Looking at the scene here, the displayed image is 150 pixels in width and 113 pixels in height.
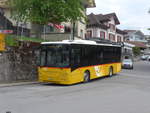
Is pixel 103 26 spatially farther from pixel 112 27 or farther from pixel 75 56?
pixel 75 56

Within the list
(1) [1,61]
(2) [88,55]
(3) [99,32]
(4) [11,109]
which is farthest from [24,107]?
(3) [99,32]

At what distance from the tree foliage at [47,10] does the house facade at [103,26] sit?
27519mm

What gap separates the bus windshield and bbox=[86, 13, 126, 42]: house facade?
3225cm

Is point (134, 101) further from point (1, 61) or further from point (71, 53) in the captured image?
point (1, 61)

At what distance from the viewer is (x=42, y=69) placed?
608 inches

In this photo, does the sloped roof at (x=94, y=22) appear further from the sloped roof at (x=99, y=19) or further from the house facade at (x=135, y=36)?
the house facade at (x=135, y=36)

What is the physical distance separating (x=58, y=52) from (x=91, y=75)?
355cm

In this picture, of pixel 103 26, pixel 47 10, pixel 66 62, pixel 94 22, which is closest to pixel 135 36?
pixel 103 26

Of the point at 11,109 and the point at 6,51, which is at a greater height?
the point at 6,51

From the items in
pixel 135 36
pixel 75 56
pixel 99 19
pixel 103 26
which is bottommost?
pixel 75 56

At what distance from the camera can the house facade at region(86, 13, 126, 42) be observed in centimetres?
4862

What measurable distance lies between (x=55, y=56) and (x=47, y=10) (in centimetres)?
530

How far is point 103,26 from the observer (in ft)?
165

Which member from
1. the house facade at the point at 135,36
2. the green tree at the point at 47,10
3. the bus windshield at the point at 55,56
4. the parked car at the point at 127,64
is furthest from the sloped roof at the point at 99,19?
the house facade at the point at 135,36
